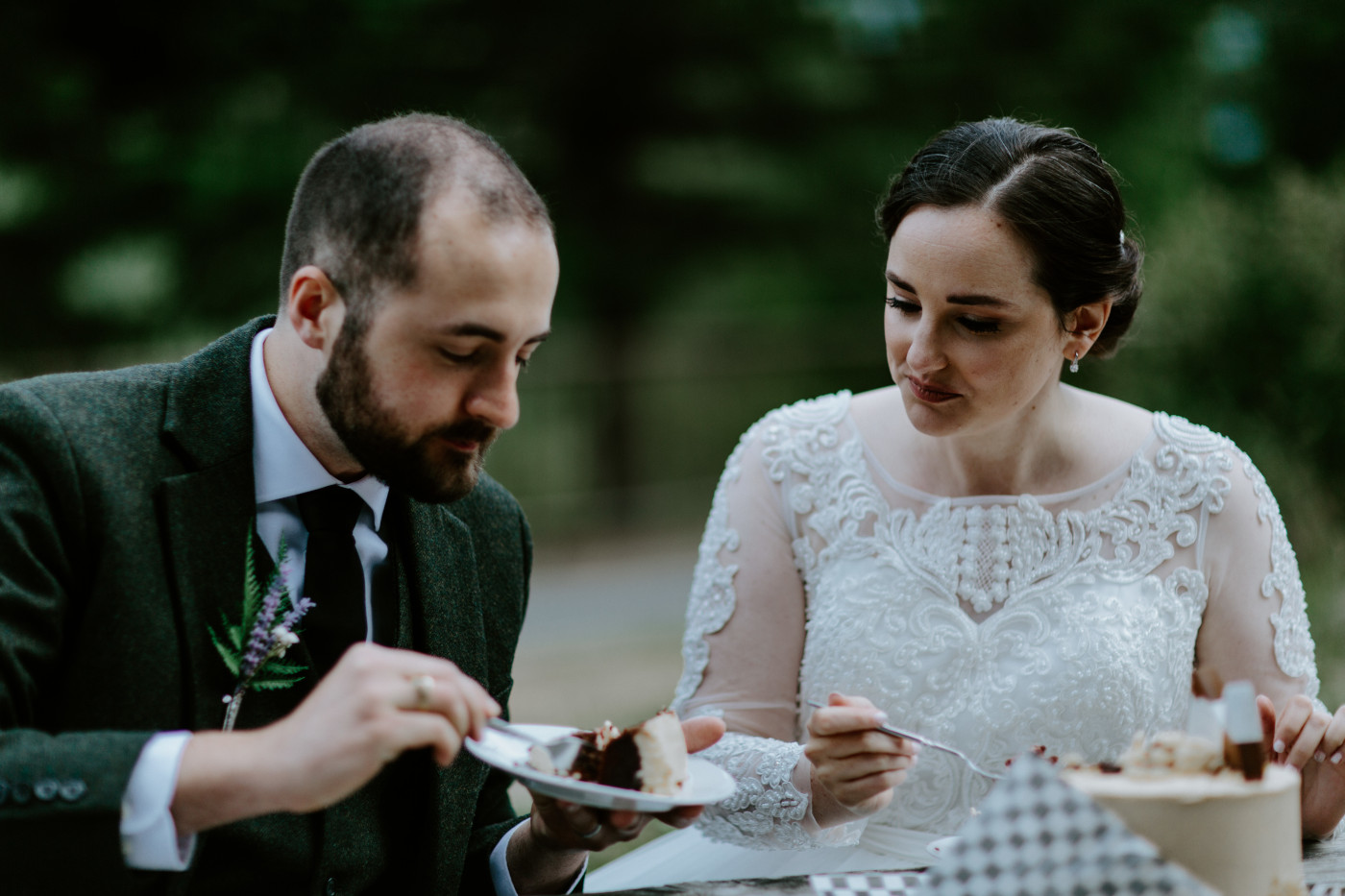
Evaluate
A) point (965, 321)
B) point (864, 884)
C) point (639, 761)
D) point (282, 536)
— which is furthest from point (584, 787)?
point (965, 321)

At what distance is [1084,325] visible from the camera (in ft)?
10.00

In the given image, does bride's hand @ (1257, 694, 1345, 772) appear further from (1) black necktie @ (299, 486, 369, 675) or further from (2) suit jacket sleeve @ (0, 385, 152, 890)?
(2) suit jacket sleeve @ (0, 385, 152, 890)

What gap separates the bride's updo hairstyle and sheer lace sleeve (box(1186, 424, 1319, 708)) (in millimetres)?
574

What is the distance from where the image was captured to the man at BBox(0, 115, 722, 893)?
1.73 meters

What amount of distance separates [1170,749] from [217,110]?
33.9 ft

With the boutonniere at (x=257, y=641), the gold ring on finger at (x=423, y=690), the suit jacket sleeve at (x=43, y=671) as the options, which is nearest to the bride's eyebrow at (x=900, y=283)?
the boutonniere at (x=257, y=641)

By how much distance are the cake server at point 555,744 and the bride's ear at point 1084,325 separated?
159 centimetres

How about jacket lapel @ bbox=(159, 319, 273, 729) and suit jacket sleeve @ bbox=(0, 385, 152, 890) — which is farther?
jacket lapel @ bbox=(159, 319, 273, 729)

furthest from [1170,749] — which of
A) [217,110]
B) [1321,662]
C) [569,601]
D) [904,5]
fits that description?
[904,5]

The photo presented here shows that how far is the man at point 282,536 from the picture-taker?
1.73 meters

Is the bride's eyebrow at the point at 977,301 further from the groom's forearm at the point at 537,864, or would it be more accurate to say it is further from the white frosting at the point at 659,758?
the groom's forearm at the point at 537,864

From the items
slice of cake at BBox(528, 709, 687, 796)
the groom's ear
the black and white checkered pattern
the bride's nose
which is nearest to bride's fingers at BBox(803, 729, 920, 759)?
A: the black and white checkered pattern

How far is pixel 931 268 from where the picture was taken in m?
2.83

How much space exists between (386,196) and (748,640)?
1495 millimetres
